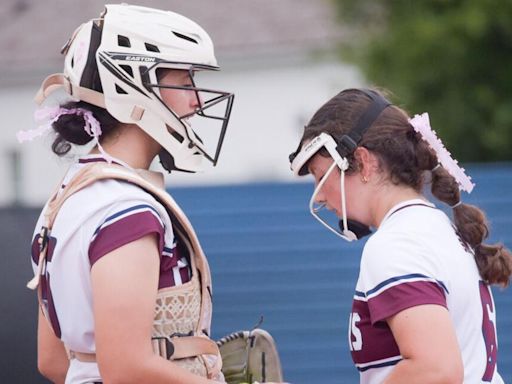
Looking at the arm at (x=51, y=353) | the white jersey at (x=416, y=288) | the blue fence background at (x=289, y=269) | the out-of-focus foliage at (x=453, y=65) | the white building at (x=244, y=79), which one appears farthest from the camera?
the white building at (x=244, y=79)

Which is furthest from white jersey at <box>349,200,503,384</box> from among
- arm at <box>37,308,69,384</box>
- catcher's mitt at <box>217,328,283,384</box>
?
arm at <box>37,308,69,384</box>

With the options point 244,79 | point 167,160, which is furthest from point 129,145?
point 244,79

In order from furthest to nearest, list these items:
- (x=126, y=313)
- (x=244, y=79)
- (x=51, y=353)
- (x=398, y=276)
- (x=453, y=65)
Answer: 1. (x=244, y=79)
2. (x=453, y=65)
3. (x=51, y=353)
4. (x=398, y=276)
5. (x=126, y=313)

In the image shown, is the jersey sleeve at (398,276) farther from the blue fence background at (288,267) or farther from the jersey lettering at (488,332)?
the blue fence background at (288,267)

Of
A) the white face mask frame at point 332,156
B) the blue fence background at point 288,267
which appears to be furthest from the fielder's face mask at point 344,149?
the blue fence background at point 288,267

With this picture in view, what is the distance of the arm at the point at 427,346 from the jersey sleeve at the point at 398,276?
1.2 inches

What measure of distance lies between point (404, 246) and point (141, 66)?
853mm

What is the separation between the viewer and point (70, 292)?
9.31 feet

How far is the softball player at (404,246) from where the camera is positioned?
2.75 meters

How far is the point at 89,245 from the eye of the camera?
2.76 m

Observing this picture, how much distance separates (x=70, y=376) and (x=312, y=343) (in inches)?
111

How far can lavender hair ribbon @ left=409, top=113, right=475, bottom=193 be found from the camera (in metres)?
3.06

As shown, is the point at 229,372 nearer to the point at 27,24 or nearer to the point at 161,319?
the point at 161,319

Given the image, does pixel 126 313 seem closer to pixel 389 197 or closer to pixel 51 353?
pixel 51 353
